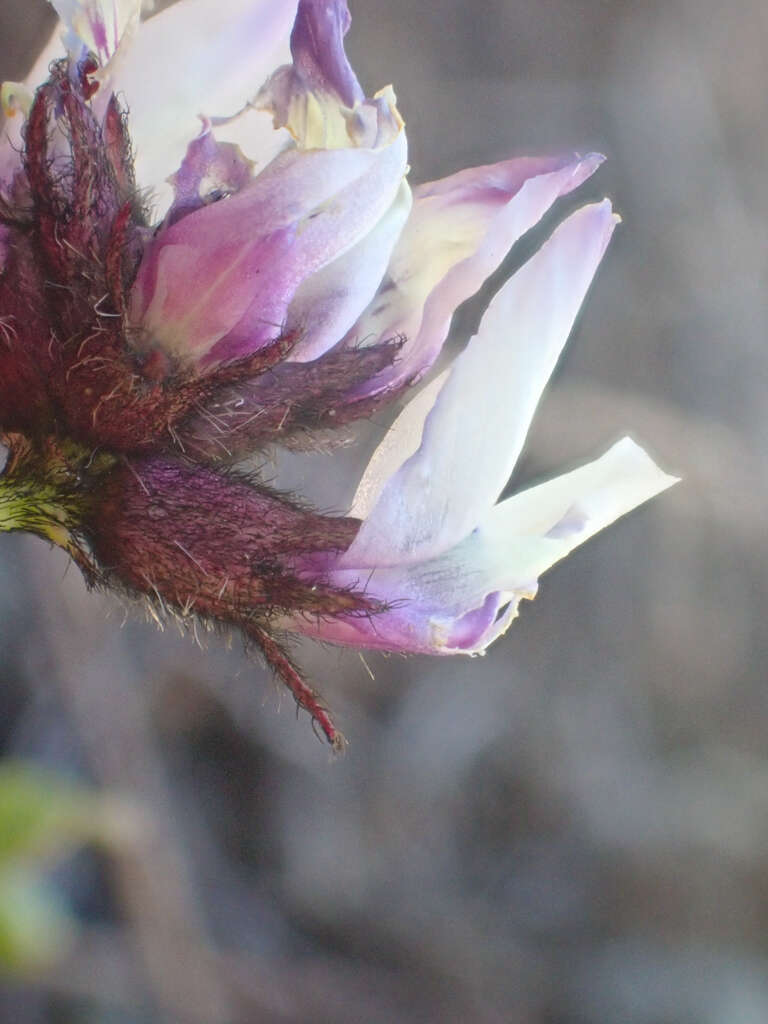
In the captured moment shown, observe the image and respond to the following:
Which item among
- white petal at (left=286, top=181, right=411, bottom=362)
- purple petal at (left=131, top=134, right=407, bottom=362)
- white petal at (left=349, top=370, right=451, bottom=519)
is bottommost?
white petal at (left=349, top=370, right=451, bottom=519)

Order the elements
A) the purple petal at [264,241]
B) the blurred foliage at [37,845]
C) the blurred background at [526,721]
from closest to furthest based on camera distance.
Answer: the purple petal at [264,241], the blurred foliage at [37,845], the blurred background at [526,721]

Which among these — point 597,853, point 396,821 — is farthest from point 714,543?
point 396,821

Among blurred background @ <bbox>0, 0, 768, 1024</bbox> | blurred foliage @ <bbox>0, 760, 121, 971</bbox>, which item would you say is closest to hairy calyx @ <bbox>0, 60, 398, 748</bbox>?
blurred foliage @ <bbox>0, 760, 121, 971</bbox>

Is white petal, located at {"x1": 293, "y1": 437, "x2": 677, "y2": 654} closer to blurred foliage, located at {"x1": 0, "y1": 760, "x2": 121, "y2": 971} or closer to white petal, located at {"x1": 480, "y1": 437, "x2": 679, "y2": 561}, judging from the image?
white petal, located at {"x1": 480, "y1": 437, "x2": 679, "y2": 561}

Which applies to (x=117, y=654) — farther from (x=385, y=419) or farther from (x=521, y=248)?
(x=521, y=248)

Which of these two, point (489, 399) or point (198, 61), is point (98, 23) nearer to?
point (198, 61)

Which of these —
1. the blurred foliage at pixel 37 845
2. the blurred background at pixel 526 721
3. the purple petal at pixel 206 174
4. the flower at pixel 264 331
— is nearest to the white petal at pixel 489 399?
the flower at pixel 264 331

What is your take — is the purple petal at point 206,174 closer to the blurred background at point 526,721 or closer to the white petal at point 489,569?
the white petal at point 489,569
